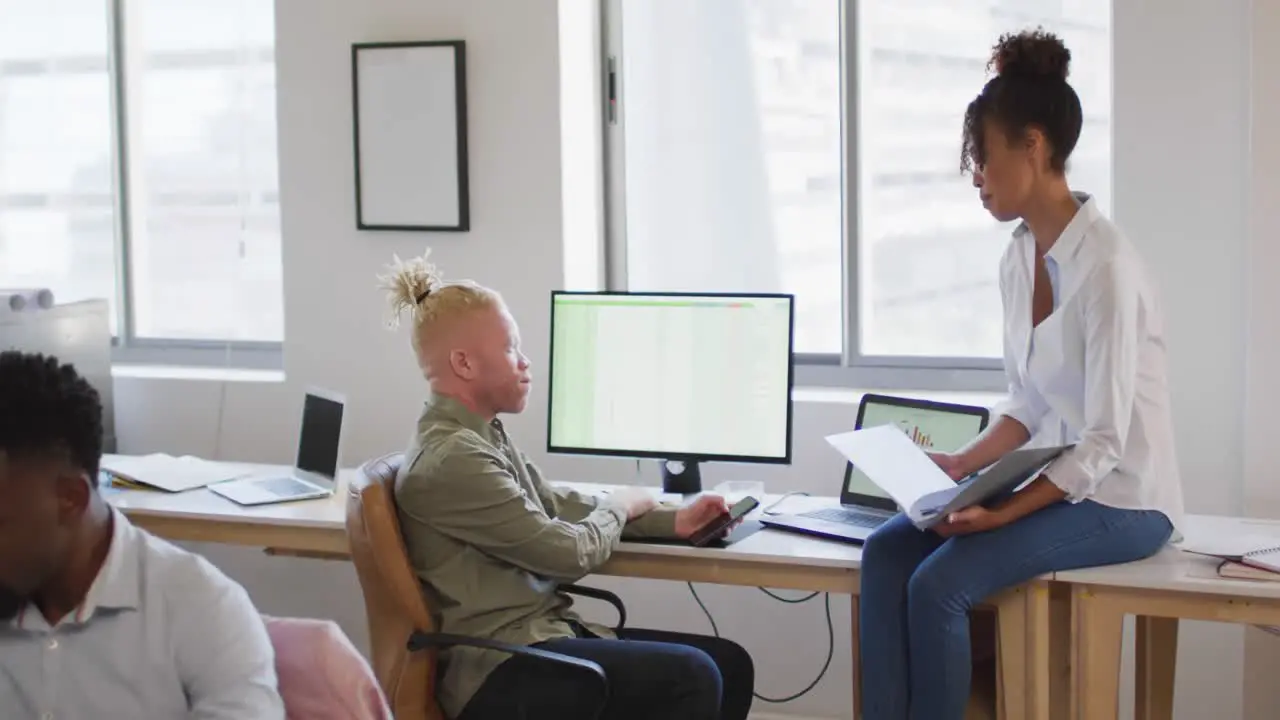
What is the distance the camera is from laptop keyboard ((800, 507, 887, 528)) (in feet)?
9.37

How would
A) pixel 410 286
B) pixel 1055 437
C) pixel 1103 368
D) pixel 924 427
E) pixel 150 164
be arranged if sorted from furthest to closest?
pixel 150 164
pixel 924 427
pixel 410 286
pixel 1055 437
pixel 1103 368

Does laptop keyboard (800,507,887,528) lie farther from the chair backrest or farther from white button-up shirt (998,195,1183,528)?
the chair backrest

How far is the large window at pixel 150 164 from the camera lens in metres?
4.27

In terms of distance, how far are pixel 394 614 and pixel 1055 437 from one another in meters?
1.20

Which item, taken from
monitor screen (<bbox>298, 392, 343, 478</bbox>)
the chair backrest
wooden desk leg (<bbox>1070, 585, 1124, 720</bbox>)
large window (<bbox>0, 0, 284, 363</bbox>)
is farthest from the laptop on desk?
large window (<bbox>0, 0, 284, 363</bbox>)

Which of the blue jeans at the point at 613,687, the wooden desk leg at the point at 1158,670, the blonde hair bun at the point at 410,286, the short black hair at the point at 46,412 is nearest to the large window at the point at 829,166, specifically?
the wooden desk leg at the point at 1158,670

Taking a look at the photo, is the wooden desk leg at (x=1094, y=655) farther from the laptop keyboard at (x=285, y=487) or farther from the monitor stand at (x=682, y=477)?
the laptop keyboard at (x=285, y=487)

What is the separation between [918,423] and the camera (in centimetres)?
298

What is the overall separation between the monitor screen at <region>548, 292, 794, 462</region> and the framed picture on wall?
65cm

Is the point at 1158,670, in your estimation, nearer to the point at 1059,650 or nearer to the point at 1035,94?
the point at 1059,650

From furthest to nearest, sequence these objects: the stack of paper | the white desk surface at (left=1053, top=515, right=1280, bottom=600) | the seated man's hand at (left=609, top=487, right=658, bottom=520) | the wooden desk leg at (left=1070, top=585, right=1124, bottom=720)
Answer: the stack of paper
the seated man's hand at (left=609, top=487, right=658, bottom=520)
the wooden desk leg at (left=1070, top=585, right=1124, bottom=720)
the white desk surface at (left=1053, top=515, right=1280, bottom=600)

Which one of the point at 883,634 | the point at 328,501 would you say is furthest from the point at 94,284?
the point at 883,634

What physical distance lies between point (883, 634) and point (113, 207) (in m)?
2.91

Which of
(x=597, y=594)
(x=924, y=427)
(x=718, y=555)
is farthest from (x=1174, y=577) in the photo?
(x=597, y=594)
